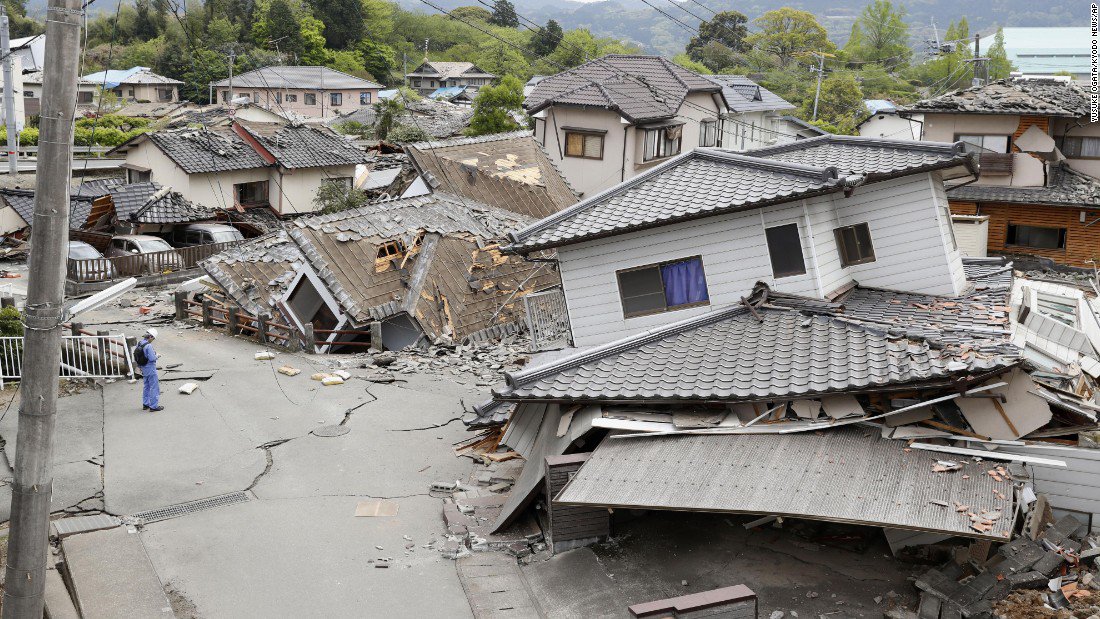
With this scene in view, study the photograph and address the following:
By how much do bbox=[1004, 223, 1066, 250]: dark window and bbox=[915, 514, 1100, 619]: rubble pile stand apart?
24.1 metres

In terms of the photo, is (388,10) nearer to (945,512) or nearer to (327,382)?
(327,382)

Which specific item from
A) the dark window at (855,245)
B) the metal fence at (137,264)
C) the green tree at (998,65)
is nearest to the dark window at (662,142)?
the metal fence at (137,264)

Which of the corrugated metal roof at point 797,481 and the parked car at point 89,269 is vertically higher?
the corrugated metal roof at point 797,481

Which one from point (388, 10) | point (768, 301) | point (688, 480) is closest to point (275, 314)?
point (768, 301)

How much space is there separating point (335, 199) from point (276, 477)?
24726 mm

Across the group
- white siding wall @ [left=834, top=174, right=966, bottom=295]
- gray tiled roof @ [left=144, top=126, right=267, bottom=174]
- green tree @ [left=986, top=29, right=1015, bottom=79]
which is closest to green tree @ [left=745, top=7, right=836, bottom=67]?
green tree @ [left=986, top=29, right=1015, bottom=79]

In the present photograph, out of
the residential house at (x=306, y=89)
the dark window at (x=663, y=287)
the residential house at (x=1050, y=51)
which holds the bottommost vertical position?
the dark window at (x=663, y=287)

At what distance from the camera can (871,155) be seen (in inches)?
582

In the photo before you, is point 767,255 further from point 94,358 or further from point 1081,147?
point 1081,147

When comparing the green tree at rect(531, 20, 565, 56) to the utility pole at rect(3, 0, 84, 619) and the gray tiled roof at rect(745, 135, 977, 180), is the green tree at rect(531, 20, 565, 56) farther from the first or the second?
the utility pole at rect(3, 0, 84, 619)

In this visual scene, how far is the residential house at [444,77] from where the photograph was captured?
9219 centimetres

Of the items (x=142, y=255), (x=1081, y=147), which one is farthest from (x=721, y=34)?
(x=142, y=255)

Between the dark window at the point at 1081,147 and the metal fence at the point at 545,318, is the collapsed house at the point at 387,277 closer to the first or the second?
the metal fence at the point at 545,318

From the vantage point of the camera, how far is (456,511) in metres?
12.7
